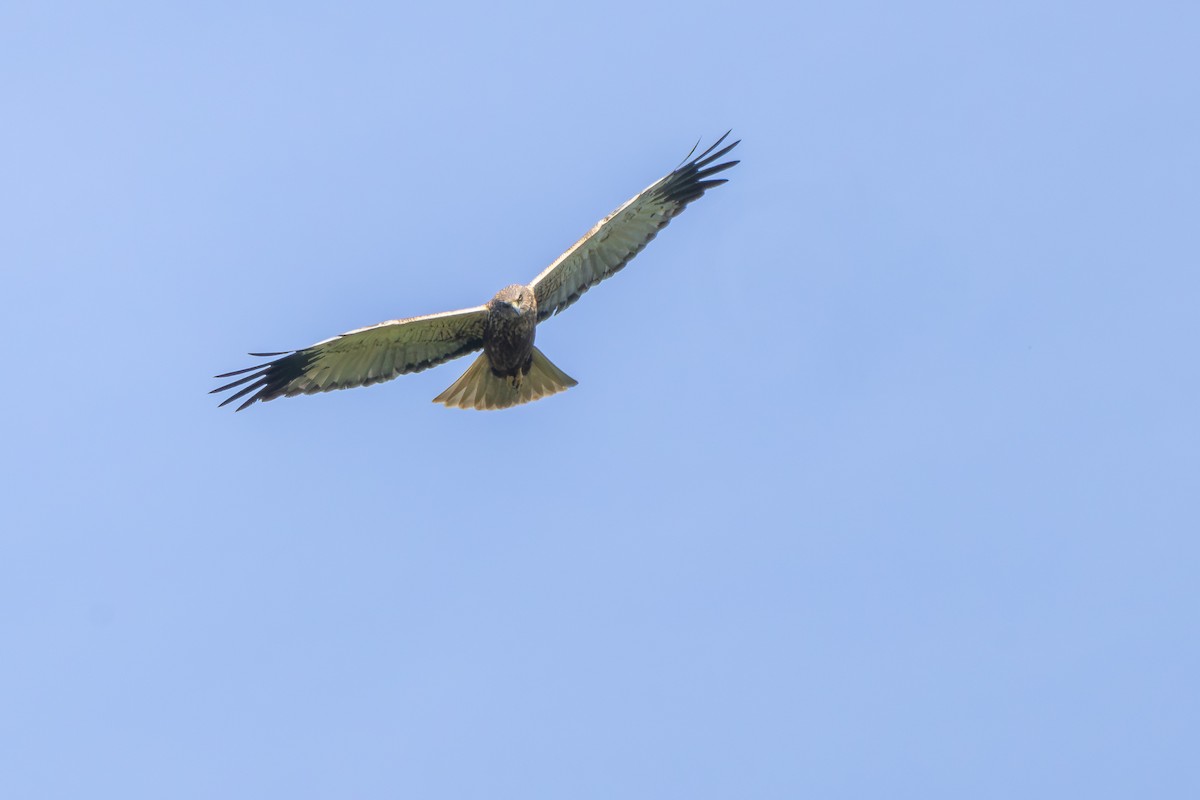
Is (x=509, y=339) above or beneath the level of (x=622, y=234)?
beneath

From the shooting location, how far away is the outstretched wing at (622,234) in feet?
50.0

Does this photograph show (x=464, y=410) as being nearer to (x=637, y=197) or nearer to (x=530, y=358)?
(x=530, y=358)

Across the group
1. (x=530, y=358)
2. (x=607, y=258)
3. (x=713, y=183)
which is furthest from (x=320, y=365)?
(x=713, y=183)

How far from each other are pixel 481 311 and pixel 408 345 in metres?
0.90

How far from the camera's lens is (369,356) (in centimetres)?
1516

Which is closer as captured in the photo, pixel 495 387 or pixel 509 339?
pixel 509 339

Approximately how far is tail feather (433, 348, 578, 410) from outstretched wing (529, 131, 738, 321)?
0.64 m

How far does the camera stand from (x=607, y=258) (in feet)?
51.3

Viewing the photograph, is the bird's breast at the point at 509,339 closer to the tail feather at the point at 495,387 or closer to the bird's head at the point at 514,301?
the bird's head at the point at 514,301

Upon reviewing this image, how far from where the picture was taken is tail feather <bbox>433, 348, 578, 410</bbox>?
50.8 ft

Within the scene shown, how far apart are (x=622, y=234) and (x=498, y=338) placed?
1851 millimetres

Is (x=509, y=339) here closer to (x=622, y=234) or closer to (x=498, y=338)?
(x=498, y=338)

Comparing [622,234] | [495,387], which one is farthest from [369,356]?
[622,234]

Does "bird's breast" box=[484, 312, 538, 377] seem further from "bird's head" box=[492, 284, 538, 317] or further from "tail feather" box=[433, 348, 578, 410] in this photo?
"tail feather" box=[433, 348, 578, 410]
